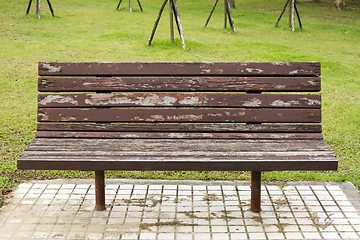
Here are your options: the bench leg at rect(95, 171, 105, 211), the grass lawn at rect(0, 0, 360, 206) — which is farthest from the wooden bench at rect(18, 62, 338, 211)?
the grass lawn at rect(0, 0, 360, 206)

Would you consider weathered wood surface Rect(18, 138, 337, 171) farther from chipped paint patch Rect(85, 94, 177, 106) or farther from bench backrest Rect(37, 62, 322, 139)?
chipped paint patch Rect(85, 94, 177, 106)

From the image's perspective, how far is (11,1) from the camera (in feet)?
68.2

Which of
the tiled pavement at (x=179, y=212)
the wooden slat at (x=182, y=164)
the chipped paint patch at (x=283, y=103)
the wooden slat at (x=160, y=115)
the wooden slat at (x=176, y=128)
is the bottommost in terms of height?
the tiled pavement at (x=179, y=212)

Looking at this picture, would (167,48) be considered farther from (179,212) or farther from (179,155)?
(179,155)

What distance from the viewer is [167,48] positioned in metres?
11.9

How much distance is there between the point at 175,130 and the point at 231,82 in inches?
23.3

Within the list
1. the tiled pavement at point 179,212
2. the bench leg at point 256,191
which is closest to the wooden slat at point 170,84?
the bench leg at point 256,191

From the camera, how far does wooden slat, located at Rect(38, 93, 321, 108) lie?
4203 mm

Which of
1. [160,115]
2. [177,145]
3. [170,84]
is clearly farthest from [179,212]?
[170,84]

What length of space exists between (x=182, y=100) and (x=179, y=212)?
89 cm

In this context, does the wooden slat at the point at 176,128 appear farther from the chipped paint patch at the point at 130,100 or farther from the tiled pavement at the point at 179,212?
the tiled pavement at the point at 179,212

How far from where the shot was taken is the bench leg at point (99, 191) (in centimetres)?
411

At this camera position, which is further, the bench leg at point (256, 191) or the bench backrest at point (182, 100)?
the bench backrest at point (182, 100)

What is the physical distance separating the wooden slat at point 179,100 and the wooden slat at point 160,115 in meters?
0.05
